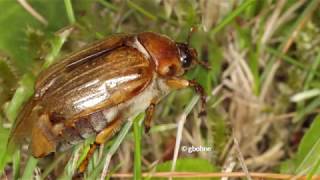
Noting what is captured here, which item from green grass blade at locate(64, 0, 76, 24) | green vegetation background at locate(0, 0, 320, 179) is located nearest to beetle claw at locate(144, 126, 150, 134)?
green vegetation background at locate(0, 0, 320, 179)

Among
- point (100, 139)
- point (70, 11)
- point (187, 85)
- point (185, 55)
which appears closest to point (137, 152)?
point (100, 139)

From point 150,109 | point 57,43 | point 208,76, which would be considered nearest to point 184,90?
point 208,76

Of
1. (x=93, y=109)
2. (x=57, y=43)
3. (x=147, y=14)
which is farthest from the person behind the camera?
(x=147, y=14)

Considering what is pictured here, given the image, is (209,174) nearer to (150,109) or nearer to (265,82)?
(150,109)

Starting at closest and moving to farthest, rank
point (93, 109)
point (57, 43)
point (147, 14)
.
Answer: point (93, 109)
point (57, 43)
point (147, 14)

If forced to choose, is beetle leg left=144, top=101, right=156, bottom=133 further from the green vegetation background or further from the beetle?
the green vegetation background

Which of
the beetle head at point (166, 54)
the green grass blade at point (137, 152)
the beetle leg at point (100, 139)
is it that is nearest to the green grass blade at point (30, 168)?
the beetle leg at point (100, 139)

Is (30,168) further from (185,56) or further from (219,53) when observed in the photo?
(219,53)
